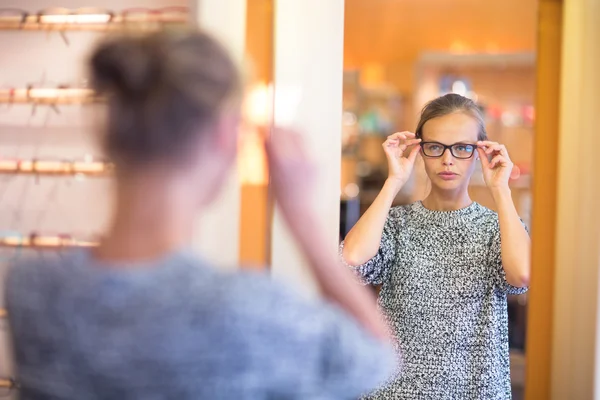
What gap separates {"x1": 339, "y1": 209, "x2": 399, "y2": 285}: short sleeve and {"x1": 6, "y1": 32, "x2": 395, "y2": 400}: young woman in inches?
34.2

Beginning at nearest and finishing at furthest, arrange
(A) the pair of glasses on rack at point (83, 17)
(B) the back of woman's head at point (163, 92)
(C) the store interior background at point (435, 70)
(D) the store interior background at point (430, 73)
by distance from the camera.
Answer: (B) the back of woman's head at point (163, 92)
(A) the pair of glasses on rack at point (83, 17)
(D) the store interior background at point (430, 73)
(C) the store interior background at point (435, 70)

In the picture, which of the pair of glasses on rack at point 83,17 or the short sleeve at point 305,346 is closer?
the short sleeve at point 305,346

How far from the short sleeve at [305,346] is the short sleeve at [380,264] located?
838 mm

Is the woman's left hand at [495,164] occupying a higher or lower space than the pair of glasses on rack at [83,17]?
lower

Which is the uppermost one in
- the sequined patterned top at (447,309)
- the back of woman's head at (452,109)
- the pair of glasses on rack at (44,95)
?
the pair of glasses on rack at (44,95)

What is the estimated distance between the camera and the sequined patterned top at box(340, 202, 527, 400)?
4.91 feet

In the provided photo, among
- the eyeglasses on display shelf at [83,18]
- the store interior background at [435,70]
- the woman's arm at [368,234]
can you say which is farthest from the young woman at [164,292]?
the store interior background at [435,70]

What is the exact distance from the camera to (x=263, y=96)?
160 centimetres

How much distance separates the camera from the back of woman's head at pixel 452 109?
1622 millimetres

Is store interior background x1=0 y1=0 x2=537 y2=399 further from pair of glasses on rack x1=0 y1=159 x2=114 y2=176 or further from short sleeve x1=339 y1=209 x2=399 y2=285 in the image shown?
short sleeve x1=339 y1=209 x2=399 y2=285

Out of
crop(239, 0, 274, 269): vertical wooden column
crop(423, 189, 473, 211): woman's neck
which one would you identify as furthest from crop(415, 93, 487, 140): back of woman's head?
crop(239, 0, 274, 269): vertical wooden column

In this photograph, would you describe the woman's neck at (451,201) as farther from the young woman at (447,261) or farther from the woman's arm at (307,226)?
the woman's arm at (307,226)

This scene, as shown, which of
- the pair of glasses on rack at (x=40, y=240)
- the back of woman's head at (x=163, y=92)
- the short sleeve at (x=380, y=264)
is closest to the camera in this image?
the back of woman's head at (x=163, y=92)

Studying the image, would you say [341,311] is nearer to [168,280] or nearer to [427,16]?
[168,280]
